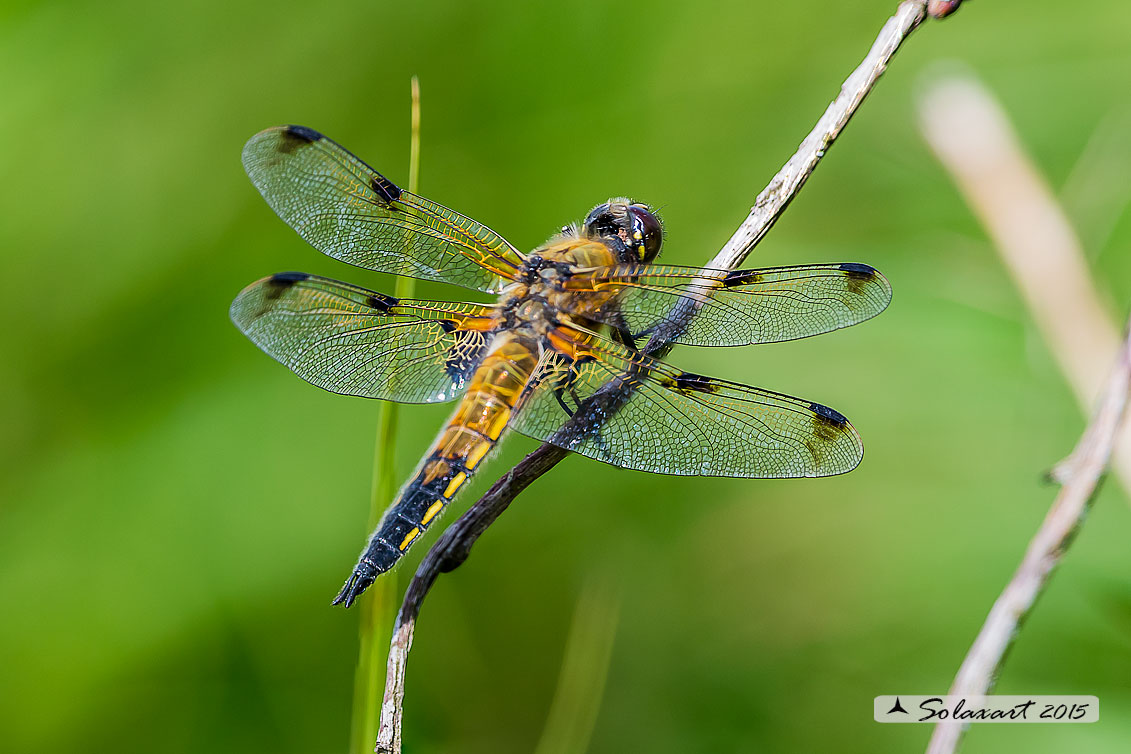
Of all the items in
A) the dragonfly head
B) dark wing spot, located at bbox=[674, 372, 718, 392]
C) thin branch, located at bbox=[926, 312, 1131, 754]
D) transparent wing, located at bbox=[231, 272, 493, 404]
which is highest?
the dragonfly head

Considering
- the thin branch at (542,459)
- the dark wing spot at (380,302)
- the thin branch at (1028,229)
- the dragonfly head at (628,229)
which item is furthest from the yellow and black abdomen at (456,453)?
the thin branch at (1028,229)

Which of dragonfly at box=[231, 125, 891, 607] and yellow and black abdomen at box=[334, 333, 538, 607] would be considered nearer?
yellow and black abdomen at box=[334, 333, 538, 607]

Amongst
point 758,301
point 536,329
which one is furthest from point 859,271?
point 536,329

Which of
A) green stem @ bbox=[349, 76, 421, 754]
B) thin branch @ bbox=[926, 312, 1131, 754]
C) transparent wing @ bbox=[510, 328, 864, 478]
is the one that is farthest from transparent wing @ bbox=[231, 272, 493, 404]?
thin branch @ bbox=[926, 312, 1131, 754]

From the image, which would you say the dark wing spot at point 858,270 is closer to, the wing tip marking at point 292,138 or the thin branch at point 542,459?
the thin branch at point 542,459

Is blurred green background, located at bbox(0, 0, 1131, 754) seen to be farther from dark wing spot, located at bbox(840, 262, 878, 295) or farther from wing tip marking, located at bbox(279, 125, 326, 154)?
dark wing spot, located at bbox(840, 262, 878, 295)
